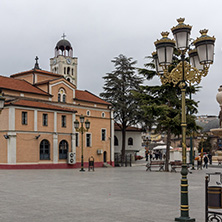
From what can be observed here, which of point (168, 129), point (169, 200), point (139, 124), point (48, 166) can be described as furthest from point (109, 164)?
point (169, 200)

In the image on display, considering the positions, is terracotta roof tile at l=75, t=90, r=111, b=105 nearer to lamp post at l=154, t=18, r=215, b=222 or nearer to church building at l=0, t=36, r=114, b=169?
church building at l=0, t=36, r=114, b=169

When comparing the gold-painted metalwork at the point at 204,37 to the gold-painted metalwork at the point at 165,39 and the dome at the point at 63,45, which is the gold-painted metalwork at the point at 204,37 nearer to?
the gold-painted metalwork at the point at 165,39

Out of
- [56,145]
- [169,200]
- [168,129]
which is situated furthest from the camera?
[56,145]

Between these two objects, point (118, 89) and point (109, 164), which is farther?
point (118, 89)

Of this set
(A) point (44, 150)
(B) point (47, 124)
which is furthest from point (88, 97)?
(A) point (44, 150)

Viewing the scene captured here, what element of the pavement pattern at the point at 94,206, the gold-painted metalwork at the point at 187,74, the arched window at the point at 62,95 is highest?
the arched window at the point at 62,95

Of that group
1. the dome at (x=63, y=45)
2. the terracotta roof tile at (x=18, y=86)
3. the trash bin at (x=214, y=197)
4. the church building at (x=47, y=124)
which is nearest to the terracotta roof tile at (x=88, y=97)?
the church building at (x=47, y=124)

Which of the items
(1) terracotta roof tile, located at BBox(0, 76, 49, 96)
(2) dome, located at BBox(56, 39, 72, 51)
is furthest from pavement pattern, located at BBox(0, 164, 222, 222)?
(2) dome, located at BBox(56, 39, 72, 51)

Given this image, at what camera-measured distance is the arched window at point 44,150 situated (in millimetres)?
36906

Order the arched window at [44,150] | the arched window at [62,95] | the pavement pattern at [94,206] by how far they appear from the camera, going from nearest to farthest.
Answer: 1. the pavement pattern at [94,206]
2. the arched window at [44,150]
3. the arched window at [62,95]

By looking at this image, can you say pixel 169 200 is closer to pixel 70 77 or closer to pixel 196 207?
pixel 196 207

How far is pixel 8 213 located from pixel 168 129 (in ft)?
70.0

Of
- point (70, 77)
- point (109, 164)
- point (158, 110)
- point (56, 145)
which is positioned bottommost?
point (109, 164)

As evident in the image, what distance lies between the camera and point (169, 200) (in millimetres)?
11773
